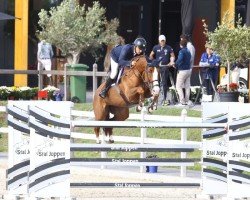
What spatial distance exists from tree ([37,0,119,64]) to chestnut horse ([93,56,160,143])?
51.6 feet

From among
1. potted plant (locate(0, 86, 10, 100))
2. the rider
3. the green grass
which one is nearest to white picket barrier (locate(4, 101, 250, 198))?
the rider

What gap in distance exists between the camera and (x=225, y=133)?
50.6 ft

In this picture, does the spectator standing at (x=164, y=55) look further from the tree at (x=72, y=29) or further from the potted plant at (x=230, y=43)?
the tree at (x=72, y=29)

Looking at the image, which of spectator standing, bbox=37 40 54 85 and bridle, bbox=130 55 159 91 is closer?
bridle, bbox=130 55 159 91

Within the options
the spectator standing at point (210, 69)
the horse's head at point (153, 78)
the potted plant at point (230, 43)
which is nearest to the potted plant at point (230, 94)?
the potted plant at point (230, 43)

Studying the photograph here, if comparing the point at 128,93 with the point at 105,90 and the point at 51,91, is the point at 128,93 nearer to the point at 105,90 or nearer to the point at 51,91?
the point at 105,90

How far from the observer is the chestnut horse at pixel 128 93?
21141mm

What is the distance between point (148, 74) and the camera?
69.3 ft

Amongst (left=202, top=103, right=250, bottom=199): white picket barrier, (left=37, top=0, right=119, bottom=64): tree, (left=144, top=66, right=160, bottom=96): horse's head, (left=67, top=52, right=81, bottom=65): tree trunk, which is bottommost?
(left=202, top=103, right=250, bottom=199): white picket barrier

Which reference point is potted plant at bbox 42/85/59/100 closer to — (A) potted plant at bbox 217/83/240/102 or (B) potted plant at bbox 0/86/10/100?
(B) potted plant at bbox 0/86/10/100

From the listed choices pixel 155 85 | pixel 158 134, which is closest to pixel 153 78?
pixel 155 85

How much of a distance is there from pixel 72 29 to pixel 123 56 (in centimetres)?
1605

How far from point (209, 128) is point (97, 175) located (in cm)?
477

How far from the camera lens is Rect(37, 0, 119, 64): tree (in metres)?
37.6
